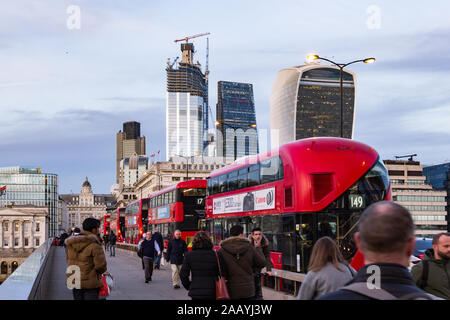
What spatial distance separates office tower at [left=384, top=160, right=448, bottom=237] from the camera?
126 m

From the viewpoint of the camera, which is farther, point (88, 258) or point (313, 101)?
point (313, 101)

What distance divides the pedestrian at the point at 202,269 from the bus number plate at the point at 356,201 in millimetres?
9254

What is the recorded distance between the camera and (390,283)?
3.01 m

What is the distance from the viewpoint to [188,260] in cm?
860

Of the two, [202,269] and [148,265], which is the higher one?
[202,269]

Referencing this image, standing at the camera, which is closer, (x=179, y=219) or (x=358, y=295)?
(x=358, y=295)

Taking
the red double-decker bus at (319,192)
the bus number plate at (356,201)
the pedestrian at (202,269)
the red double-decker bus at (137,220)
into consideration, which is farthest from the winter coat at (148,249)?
the red double-decker bus at (137,220)

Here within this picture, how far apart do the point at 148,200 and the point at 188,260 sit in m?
38.5

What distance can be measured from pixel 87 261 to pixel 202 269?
1.60 meters

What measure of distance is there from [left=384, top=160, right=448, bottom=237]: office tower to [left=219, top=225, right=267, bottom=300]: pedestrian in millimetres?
120255

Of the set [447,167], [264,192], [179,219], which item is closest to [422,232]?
[447,167]

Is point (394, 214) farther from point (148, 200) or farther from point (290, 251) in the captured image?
point (148, 200)

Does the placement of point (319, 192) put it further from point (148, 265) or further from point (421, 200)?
point (421, 200)

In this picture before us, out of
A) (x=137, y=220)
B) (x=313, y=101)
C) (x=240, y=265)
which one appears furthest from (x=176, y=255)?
(x=313, y=101)
